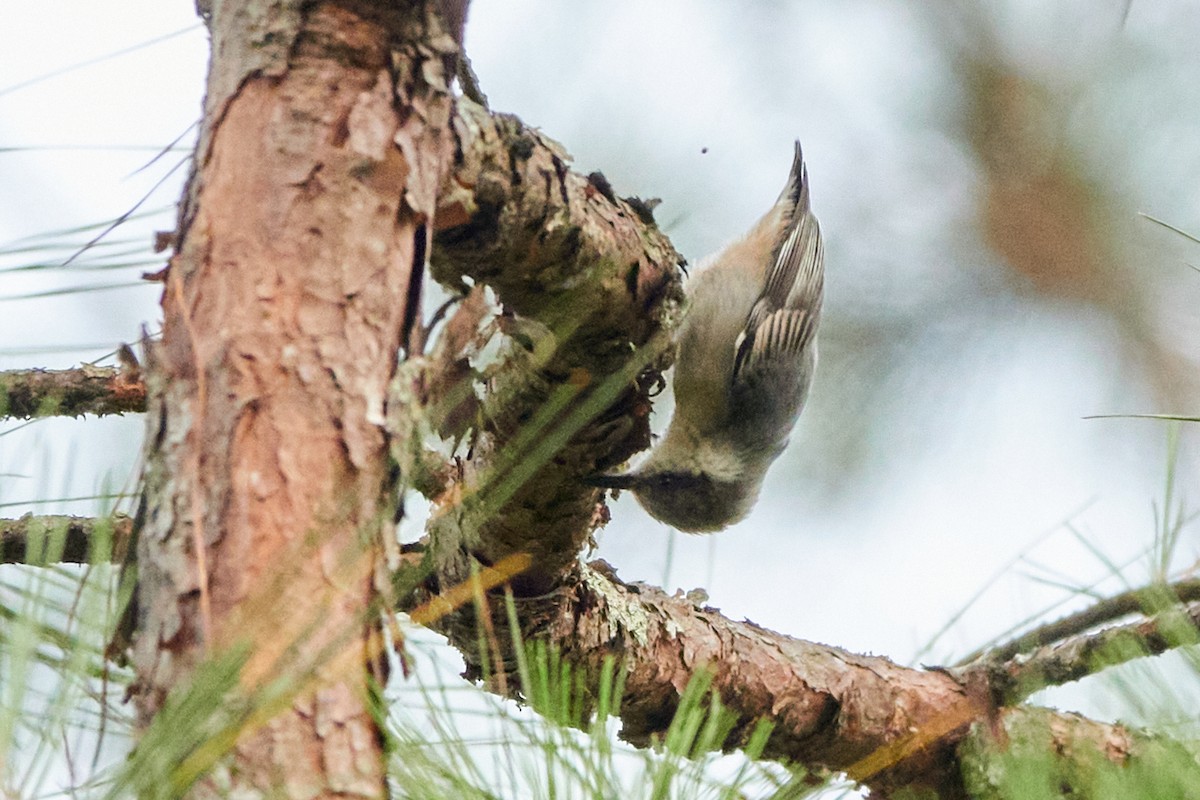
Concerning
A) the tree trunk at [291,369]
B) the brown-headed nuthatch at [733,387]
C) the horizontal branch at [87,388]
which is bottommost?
the tree trunk at [291,369]

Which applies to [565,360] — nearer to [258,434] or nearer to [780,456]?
[258,434]

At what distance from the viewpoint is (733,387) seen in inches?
122

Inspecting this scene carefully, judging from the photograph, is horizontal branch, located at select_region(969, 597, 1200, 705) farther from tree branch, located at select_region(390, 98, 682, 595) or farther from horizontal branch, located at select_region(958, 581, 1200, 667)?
tree branch, located at select_region(390, 98, 682, 595)

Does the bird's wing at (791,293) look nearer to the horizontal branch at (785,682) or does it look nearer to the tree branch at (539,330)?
the horizontal branch at (785,682)

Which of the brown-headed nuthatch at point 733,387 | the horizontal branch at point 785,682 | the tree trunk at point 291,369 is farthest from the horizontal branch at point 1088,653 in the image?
the brown-headed nuthatch at point 733,387

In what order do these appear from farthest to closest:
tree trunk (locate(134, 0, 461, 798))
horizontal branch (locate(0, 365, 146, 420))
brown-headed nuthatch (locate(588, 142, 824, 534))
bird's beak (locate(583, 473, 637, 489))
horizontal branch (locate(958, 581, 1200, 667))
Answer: brown-headed nuthatch (locate(588, 142, 824, 534))
bird's beak (locate(583, 473, 637, 489))
horizontal branch (locate(0, 365, 146, 420))
horizontal branch (locate(958, 581, 1200, 667))
tree trunk (locate(134, 0, 461, 798))

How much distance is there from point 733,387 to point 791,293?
34 centimetres

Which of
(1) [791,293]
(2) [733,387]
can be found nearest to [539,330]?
(2) [733,387]

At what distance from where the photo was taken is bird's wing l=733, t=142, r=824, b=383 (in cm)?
301

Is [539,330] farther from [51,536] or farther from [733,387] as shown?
[733,387]

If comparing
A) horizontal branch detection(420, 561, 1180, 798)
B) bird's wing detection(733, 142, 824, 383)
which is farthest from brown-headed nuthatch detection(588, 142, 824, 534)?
horizontal branch detection(420, 561, 1180, 798)

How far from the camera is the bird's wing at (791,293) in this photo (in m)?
3.01

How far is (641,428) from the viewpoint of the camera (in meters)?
1.75

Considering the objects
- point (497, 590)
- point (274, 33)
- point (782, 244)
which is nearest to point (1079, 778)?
point (497, 590)
